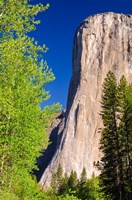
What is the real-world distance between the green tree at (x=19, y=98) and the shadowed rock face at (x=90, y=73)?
109989 mm

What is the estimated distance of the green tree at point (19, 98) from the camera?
40.8ft

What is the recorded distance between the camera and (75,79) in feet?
508

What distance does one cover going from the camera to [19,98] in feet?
55.1

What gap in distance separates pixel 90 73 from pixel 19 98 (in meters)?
135

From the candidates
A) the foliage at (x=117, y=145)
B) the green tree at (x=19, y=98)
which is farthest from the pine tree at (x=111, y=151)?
the green tree at (x=19, y=98)

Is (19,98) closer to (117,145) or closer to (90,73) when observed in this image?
(117,145)

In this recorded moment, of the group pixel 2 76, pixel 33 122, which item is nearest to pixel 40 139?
pixel 33 122

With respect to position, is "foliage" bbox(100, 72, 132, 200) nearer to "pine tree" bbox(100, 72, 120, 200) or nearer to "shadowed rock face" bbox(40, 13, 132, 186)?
"pine tree" bbox(100, 72, 120, 200)

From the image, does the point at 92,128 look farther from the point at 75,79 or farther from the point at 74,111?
the point at 75,79

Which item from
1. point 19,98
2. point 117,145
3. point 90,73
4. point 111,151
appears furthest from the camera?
point 90,73

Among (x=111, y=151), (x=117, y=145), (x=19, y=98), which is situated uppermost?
(x=117, y=145)

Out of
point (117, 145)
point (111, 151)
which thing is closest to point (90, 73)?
point (111, 151)

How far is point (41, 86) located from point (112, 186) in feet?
69.4

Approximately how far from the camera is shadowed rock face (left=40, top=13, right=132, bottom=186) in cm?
13250
